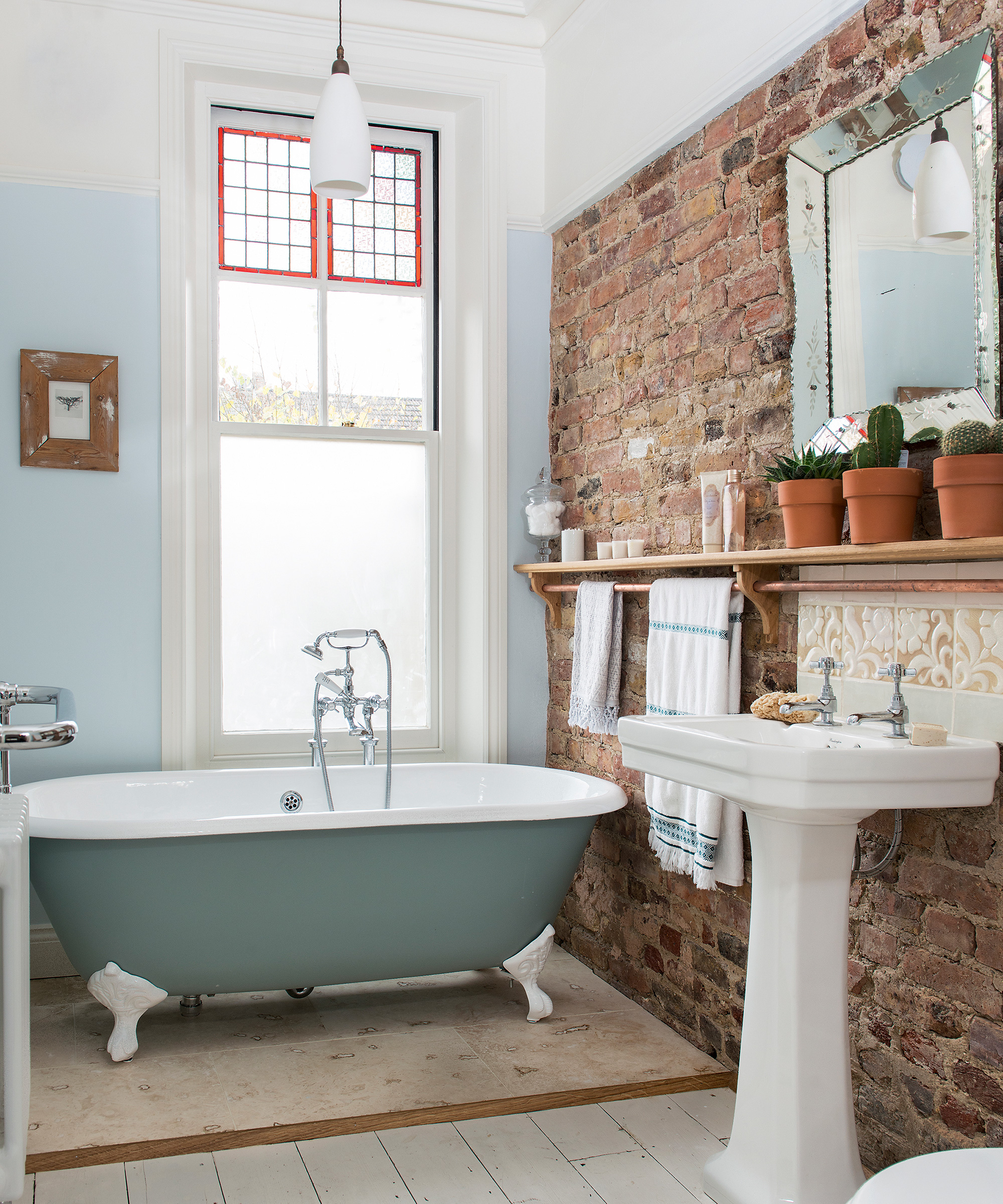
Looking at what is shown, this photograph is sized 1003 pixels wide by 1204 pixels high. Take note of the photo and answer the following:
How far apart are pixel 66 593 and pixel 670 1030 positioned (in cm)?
226

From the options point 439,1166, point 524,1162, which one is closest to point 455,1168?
point 439,1166

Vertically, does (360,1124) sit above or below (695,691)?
below

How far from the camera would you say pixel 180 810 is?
3.20 metres

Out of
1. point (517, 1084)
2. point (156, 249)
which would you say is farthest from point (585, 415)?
point (517, 1084)

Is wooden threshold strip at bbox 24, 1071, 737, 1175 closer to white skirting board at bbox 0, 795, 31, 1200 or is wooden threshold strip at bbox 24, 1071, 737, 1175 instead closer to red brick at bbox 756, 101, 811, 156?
white skirting board at bbox 0, 795, 31, 1200

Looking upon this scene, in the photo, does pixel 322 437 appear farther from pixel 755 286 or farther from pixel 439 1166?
pixel 439 1166

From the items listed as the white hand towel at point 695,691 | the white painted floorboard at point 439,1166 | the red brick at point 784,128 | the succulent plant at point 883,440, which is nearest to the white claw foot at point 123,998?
the white painted floorboard at point 439,1166

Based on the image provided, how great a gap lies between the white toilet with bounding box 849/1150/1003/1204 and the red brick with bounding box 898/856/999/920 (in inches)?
24.4

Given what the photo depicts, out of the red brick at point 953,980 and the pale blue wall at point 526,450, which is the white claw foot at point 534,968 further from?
the red brick at point 953,980

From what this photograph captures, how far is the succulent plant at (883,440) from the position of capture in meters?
1.93

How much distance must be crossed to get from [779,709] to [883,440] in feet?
1.88

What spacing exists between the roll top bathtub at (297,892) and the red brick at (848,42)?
6.12 feet

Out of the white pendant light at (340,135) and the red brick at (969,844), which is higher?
the white pendant light at (340,135)

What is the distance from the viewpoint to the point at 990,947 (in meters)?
1.85
